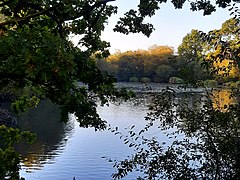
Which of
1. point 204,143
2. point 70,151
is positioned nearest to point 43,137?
point 70,151

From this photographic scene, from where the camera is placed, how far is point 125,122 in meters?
23.2

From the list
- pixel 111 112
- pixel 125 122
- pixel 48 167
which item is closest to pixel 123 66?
pixel 111 112

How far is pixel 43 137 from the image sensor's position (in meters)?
19.0

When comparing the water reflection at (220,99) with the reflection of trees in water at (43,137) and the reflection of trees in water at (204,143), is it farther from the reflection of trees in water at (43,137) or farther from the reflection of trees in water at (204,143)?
the reflection of trees in water at (43,137)

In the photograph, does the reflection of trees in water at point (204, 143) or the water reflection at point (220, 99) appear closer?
the reflection of trees in water at point (204, 143)

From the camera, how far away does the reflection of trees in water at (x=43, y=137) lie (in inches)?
575

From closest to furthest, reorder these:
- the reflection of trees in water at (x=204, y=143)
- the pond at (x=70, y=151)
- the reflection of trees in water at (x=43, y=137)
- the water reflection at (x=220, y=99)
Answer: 1. the reflection of trees in water at (x=204, y=143)
2. the water reflection at (x=220, y=99)
3. the pond at (x=70, y=151)
4. the reflection of trees in water at (x=43, y=137)

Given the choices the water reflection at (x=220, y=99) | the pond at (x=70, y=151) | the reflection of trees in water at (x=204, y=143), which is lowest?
the pond at (x=70, y=151)

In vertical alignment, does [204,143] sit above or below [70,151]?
above

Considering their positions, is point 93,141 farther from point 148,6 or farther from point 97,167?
point 148,6

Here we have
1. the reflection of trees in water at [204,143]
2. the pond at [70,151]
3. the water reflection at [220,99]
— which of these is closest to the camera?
the reflection of trees in water at [204,143]

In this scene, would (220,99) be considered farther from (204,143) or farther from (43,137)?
(43,137)

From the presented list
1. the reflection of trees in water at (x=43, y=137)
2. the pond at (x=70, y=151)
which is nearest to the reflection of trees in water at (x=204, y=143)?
the pond at (x=70, y=151)

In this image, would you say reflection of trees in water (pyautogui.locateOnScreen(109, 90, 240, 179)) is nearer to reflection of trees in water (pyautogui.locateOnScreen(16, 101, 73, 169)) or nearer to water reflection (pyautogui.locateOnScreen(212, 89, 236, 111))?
water reflection (pyautogui.locateOnScreen(212, 89, 236, 111))
